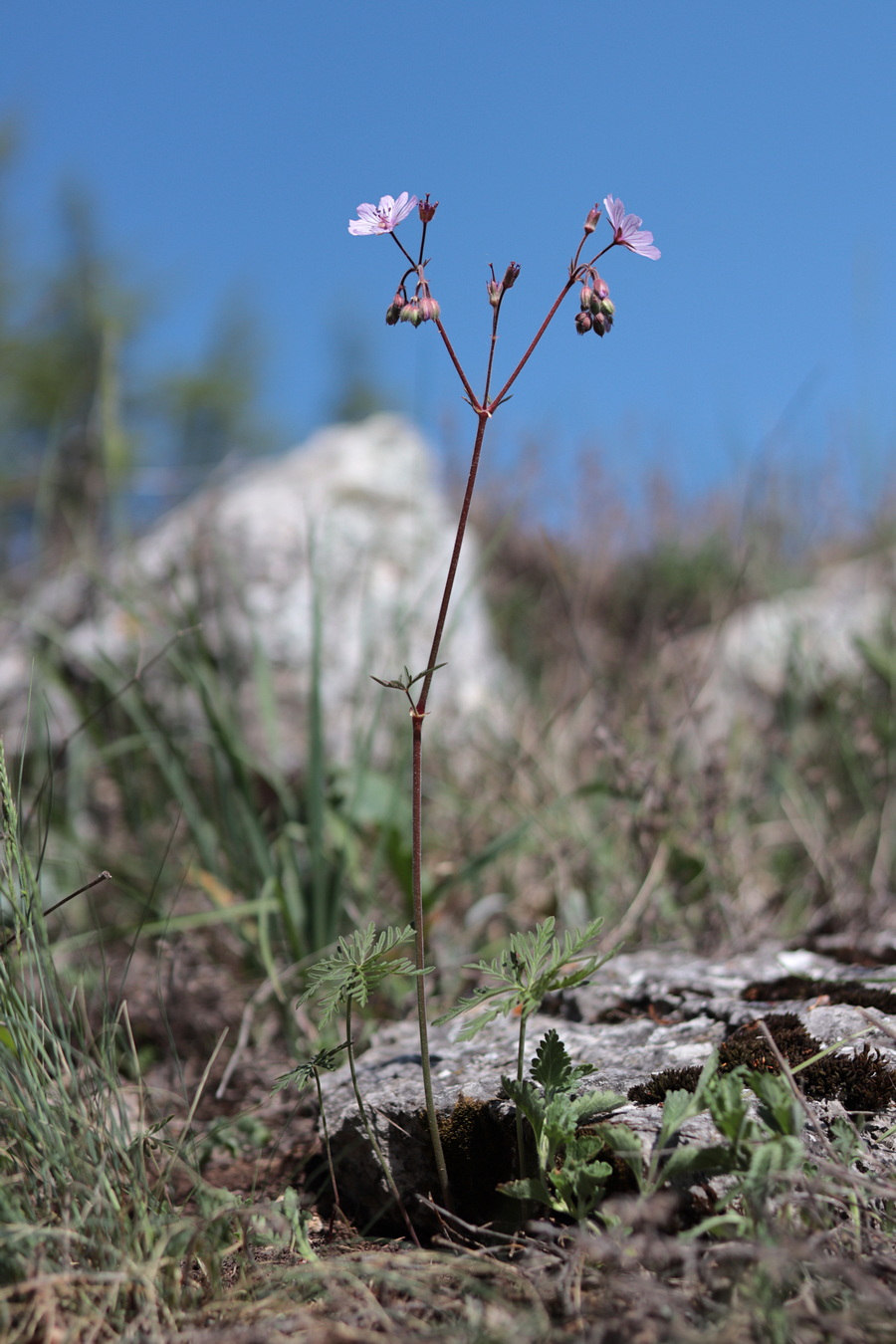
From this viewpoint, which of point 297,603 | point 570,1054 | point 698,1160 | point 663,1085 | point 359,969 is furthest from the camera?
point 297,603

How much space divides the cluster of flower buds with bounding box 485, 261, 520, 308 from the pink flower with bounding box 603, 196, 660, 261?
13cm

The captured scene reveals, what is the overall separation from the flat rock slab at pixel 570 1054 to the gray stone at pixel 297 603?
1.36m

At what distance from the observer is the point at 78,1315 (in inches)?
39.5

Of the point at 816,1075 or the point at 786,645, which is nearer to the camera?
the point at 816,1075

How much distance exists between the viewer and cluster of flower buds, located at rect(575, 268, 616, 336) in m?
1.16

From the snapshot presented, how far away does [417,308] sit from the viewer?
1146 mm

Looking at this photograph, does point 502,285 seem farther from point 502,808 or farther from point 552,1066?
point 502,808

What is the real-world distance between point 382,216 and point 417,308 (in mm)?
→ 125

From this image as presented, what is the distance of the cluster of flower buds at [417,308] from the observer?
1143 millimetres

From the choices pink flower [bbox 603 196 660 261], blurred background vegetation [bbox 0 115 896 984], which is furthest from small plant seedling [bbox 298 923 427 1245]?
pink flower [bbox 603 196 660 261]

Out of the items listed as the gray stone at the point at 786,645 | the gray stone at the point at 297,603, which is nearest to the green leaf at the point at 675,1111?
the gray stone at the point at 297,603

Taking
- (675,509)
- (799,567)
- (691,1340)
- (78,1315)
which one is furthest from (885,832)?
(675,509)

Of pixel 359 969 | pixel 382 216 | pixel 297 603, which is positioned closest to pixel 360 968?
pixel 359 969

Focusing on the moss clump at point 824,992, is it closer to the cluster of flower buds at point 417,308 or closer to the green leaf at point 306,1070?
the green leaf at point 306,1070
